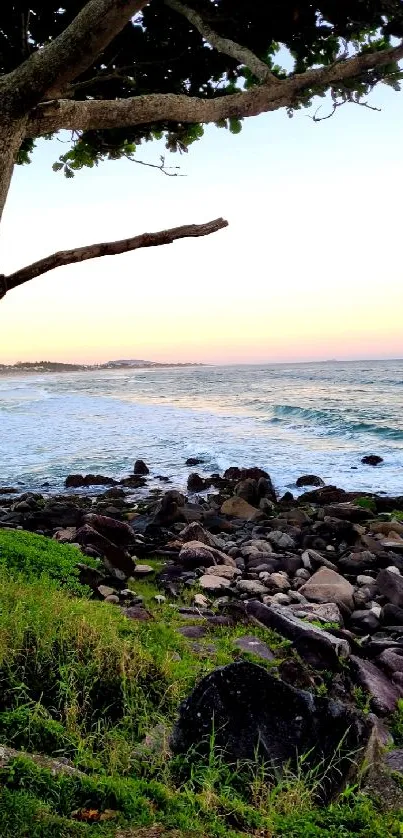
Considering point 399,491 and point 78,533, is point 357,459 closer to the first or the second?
point 399,491

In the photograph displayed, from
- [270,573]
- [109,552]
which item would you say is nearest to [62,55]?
[109,552]

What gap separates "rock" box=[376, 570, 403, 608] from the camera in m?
8.11

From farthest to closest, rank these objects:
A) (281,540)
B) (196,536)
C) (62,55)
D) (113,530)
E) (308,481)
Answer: (308,481)
(281,540)
(196,536)
(113,530)
(62,55)

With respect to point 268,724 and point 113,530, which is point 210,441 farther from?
point 268,724

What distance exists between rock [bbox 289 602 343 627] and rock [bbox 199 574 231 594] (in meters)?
1.08

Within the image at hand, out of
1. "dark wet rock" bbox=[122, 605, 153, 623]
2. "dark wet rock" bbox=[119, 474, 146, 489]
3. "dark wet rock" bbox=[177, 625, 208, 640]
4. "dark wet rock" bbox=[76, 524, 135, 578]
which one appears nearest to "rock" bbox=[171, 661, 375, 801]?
"dark wet rock" bbox=[177, 625, 208, 640]

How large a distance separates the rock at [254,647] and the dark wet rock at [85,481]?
13.2 meters

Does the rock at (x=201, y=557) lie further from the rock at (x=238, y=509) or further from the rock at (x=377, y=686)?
the rock at (x=238, y=509)

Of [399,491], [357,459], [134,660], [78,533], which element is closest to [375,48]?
[134,660]

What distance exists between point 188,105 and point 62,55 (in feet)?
3.75

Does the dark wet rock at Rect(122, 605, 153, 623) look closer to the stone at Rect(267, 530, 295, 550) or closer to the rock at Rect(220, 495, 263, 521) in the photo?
the stone at Rect(267, 530, 295, 550)

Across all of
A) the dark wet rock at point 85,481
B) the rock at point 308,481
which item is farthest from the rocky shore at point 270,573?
the rock at point 308,481

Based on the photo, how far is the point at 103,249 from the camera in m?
3.89

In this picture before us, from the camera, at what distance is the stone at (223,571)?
29.7 ft
